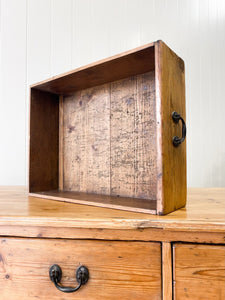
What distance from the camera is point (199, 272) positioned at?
48 centimetres

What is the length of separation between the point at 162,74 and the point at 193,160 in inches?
38.4

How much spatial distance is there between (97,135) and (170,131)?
0.39 metres

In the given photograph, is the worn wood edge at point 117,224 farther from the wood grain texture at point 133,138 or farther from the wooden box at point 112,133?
the wood grain texture at point 133,138

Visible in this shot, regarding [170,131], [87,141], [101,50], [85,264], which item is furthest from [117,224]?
[101,50]

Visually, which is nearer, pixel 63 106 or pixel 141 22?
pixel 63 106

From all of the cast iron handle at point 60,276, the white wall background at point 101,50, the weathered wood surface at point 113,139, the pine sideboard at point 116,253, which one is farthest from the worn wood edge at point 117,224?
the white wall background at point 101,50

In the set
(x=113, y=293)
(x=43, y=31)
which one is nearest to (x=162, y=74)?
(x=113, y=293)

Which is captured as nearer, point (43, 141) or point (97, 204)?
point (97, 204)

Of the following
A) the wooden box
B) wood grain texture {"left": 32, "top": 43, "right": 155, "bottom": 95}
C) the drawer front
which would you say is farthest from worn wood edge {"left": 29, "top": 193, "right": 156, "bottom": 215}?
wood grain texture {"left": 32, "top": 43, "right": 155, "bottom": 95}

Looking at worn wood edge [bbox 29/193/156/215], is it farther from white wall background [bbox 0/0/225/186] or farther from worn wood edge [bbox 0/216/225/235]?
white wall background [bbox 0/0/225/186]

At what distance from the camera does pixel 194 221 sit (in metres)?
0.49

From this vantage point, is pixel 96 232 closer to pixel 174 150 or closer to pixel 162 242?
pixel 162 242

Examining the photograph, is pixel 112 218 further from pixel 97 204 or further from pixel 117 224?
pixel 97 204

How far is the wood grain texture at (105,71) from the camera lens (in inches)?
25.5
